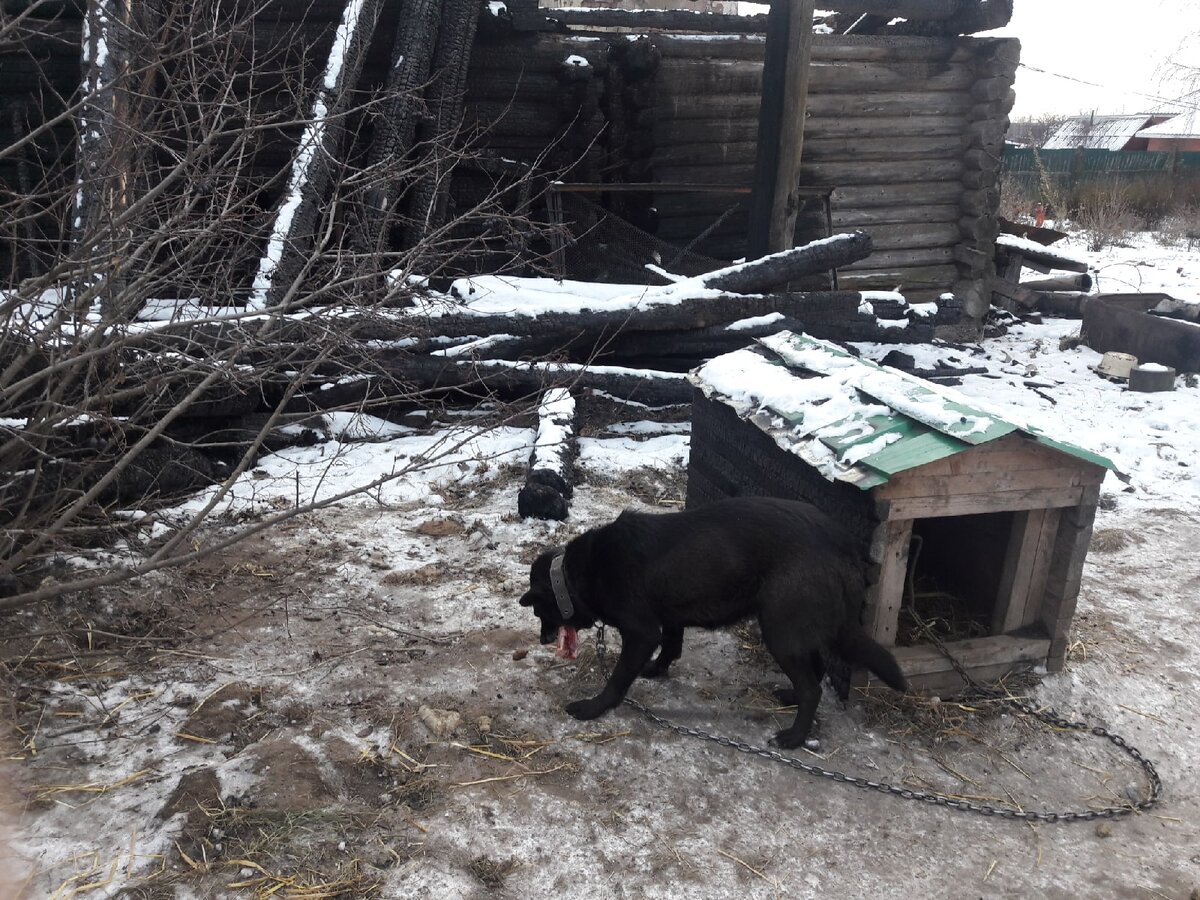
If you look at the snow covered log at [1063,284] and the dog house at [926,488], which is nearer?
the dog house at [926,488]

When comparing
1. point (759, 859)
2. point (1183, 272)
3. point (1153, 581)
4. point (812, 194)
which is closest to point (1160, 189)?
point (1183, 272)

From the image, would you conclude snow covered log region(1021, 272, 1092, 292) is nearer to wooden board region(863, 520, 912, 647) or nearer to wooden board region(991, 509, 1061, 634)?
wooden board region(991, 509, 1061, 634)

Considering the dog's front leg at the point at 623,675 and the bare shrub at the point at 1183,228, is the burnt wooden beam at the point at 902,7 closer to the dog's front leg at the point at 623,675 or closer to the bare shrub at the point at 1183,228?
the dog's front leg at the point at 623,675

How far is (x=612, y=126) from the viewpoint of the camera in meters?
10.2

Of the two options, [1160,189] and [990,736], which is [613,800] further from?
[1160,189]

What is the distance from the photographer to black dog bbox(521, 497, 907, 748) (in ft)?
12.7

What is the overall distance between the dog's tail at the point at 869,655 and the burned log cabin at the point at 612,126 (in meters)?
4.80

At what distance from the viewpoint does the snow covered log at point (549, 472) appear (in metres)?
6.01

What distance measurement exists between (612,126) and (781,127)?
1950 mm

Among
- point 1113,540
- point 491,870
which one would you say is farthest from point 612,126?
point 491,870

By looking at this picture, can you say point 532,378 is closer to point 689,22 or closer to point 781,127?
point 781,127

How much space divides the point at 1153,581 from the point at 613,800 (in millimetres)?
4086

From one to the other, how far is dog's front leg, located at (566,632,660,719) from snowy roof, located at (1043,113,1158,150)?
122 ft

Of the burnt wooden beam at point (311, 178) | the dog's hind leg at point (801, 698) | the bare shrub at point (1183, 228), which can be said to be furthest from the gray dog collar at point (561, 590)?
the bare shrub at point (1183, 228)
